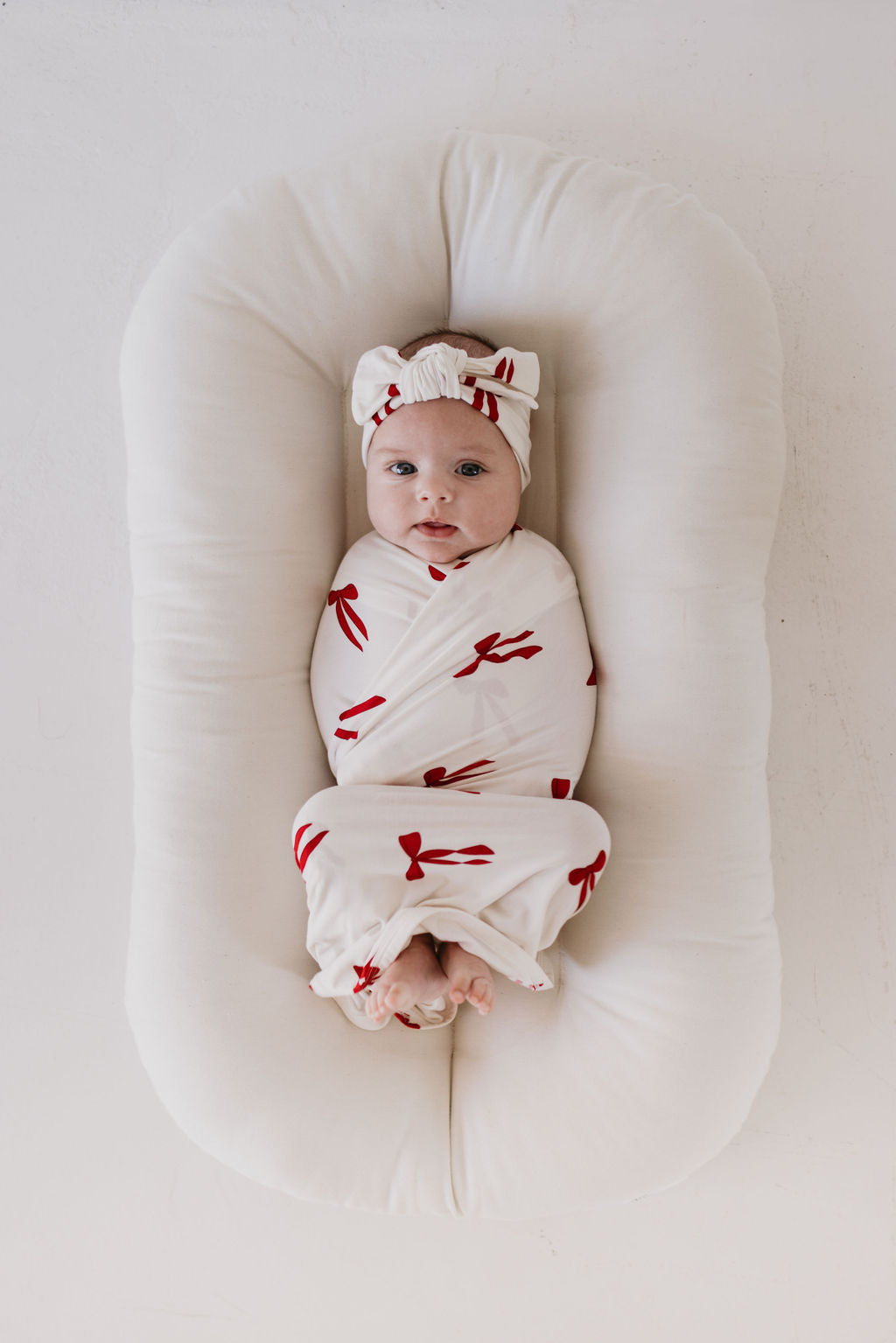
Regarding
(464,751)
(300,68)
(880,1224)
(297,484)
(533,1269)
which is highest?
(300,68)

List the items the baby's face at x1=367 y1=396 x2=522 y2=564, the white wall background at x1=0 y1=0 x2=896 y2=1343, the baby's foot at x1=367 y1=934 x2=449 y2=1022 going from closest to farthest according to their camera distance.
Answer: the baby's foot at x1=367 y1=934 x2=449 y2=1022 < the baby's face at x1=367 y1=396 x2=522 y2=564 < the white wall background at x1=0 y1=0 x2=896 y2=1343

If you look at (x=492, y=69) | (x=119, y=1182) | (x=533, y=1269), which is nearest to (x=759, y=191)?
(x=492, y=69)

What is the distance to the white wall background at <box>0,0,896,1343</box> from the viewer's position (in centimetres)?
144

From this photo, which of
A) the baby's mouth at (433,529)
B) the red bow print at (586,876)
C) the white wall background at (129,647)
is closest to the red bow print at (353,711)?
the baby's mouth at (433,529)

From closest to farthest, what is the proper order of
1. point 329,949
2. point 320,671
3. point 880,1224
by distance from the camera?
point 329,949 < point 320,671 < point 880,1224

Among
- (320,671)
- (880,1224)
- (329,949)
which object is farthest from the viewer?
(880,1224)

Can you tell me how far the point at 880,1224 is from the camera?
4.70 feet

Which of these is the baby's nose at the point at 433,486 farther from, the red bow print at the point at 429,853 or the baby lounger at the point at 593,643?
the red bow print at the point at 429,853

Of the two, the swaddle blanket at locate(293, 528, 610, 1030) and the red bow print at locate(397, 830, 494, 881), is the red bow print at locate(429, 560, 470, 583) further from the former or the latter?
the red bow print at locate(397, 830, 494, 881)

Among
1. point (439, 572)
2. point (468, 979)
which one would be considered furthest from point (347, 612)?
point (468, 979)

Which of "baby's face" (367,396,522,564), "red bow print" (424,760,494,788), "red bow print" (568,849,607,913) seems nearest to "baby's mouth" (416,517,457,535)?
"baby's face" (367,396,522,564)

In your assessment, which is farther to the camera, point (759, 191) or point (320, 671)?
point (759, 191)

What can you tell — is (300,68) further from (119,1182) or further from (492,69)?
(119,1182)

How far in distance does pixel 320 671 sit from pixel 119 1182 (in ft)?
2.84
